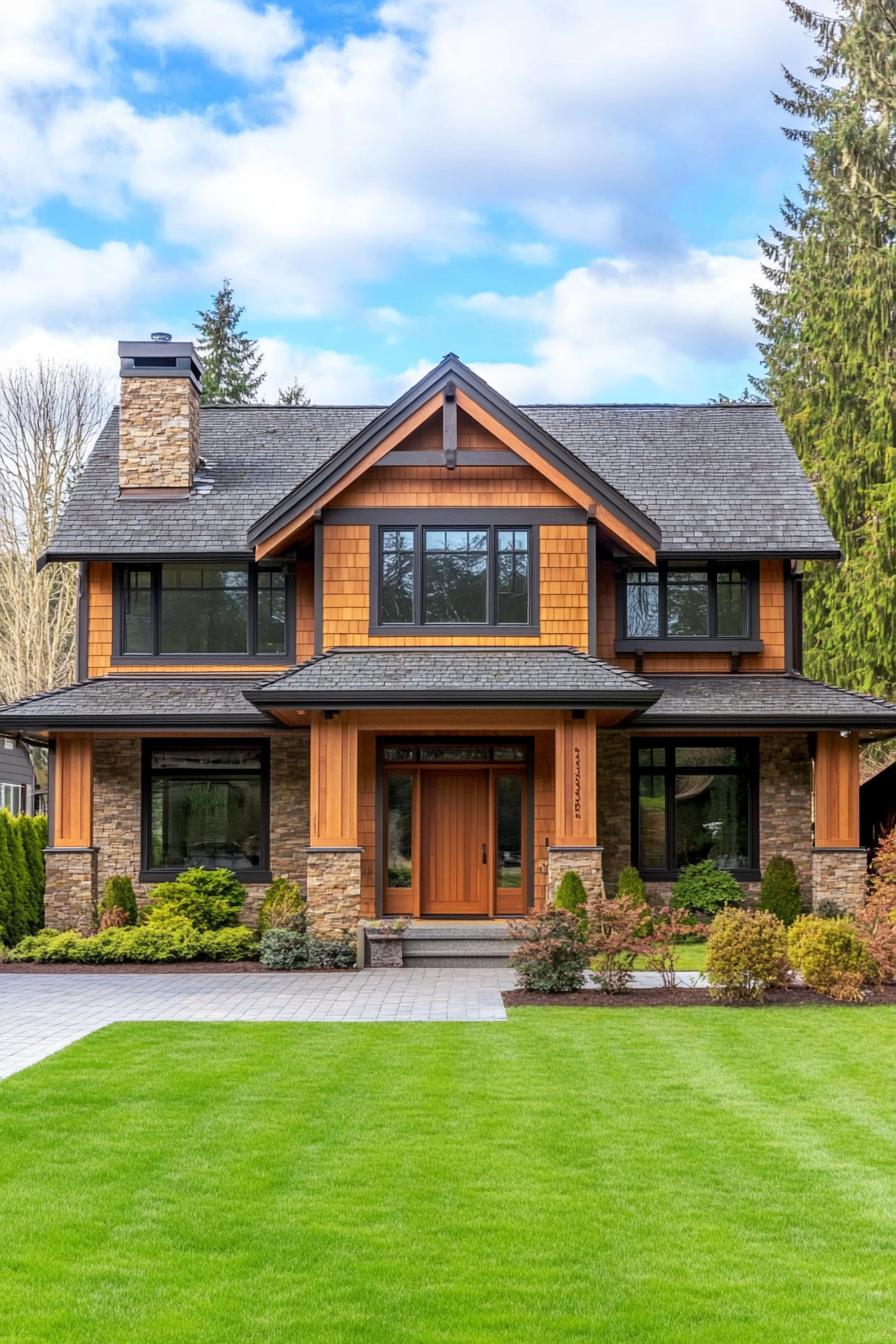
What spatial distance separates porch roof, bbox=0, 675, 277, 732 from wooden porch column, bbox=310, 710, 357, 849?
1.33 m

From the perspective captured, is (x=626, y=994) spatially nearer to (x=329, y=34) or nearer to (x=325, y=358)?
(x=329, y=34)

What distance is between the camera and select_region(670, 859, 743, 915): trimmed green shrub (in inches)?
803

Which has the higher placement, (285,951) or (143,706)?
(143,706)

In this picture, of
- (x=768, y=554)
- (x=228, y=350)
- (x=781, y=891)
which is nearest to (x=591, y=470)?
(x=768, y=554)

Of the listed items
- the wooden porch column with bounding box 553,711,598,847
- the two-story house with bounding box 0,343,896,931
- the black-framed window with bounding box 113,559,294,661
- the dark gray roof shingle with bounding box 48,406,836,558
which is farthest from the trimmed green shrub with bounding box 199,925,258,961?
the dark gray roof shingle with bounding box 48,406,836,558

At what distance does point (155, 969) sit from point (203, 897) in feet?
6.16

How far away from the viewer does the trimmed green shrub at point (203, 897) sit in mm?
19703

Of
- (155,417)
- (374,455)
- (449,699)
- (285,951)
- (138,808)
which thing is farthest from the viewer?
(155,417)

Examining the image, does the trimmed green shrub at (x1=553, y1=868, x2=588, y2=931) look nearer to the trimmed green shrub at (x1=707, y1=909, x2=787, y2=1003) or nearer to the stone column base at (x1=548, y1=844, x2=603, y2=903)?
the stone column base at (x1=548, y1=844, x2=603, y2=903)

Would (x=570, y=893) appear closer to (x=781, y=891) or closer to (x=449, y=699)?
(x=449, y=699)

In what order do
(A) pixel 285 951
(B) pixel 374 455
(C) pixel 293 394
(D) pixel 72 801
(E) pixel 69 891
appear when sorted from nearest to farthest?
(A) pixel 285 951
(B) pixel 374 455
(E) pixel 69 891
(D) pixel 72 801
(C) pixel 293 394

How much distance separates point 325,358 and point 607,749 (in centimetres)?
3614

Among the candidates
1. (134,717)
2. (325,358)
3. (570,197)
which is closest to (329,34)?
(570,197)

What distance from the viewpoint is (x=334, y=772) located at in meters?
18.9
